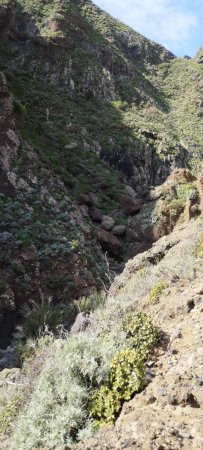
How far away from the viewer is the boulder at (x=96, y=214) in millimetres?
21266

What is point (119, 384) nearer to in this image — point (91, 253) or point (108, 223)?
point (91, 253)

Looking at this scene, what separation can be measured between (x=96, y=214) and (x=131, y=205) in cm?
234

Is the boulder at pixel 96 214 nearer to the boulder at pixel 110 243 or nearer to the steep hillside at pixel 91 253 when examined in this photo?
the steep hillside at pixel 91 253

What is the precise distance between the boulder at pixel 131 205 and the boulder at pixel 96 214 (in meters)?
1.57

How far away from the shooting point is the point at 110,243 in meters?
19.2

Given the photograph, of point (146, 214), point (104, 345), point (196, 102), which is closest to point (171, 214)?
point (146, 214)

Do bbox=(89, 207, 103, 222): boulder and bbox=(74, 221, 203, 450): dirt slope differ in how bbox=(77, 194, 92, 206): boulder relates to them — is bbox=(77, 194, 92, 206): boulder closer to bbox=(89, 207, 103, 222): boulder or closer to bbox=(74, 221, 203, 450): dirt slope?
bbox=(89, 207, 103, 222): boulder

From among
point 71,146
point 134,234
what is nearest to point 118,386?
point 134,234

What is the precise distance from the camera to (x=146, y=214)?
20656mm

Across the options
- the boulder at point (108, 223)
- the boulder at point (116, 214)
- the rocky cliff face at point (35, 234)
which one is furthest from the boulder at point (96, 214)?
the rocky cliff face at point (35, 234)

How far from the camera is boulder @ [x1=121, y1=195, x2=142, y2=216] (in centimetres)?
2248

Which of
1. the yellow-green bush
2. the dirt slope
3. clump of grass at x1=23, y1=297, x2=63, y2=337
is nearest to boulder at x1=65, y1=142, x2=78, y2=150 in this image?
clump of grass at x1=23, y1=297, x2=63, y2=337

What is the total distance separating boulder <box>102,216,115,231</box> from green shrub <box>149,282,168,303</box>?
13.0m

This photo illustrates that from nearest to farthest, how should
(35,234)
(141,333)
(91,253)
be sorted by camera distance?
(141,333), (35,234), (91,253)
